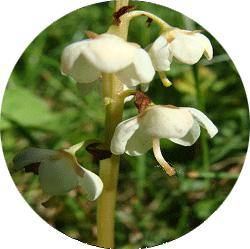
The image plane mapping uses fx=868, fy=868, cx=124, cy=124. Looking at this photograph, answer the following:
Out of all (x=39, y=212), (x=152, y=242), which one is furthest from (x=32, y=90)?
(x=152, y=242)

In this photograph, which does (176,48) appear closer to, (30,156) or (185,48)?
(185,48)

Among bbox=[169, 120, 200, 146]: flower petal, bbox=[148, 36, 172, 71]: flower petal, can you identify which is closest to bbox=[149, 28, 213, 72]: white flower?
bbox=[148, 36, 172, 71]: flower petal

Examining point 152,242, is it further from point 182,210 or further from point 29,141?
point 29,141

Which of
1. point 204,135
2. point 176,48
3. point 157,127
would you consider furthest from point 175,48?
point 204,135

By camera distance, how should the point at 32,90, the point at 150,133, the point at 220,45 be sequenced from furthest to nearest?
the point at 32,90 → the point at 220,45 → the point at 150,133

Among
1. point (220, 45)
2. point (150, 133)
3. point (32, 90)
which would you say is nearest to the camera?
point (150, 133)

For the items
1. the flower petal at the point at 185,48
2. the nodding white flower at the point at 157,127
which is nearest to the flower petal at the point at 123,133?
the nodding white flower at the point at 157,127

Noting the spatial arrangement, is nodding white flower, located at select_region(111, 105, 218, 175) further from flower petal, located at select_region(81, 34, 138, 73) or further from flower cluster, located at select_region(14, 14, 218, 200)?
flower petal, located at select_region(81, 34, 138, 73)
